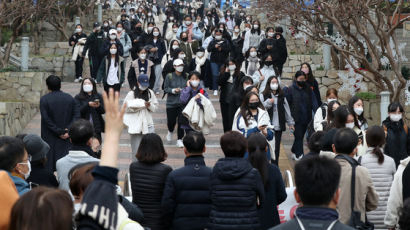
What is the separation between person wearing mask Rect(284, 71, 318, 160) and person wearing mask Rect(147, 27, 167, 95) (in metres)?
5.89

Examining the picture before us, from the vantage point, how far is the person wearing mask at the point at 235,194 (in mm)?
6391

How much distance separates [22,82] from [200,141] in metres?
12.1

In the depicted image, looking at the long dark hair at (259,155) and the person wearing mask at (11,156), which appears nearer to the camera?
the person wearing mask at (11,156)

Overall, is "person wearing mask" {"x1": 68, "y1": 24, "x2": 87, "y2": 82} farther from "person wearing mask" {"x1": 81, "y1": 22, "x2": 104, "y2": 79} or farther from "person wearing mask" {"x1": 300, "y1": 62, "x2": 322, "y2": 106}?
"person wearing mask" {"x1": 300, "y1": 62, "x2": 322, "y2": 106}

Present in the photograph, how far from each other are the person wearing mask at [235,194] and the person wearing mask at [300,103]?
6870 mm

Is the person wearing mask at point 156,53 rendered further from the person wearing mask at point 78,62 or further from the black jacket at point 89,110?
the black jacket at point 89,110

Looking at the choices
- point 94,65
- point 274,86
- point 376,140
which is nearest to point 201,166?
point 376,140

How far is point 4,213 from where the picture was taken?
14.5 ft

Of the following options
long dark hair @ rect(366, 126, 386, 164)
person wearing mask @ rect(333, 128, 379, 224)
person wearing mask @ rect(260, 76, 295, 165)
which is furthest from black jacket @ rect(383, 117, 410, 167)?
person wearing mask @ rect(333, 128, 379, 224)

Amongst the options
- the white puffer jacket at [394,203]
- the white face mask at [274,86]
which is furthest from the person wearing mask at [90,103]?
the white puffer jacket at [394,203]

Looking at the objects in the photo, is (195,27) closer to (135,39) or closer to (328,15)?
(135,39)

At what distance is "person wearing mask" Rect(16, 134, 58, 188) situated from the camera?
693 centimetres

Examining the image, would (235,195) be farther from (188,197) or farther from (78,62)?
(78,62)

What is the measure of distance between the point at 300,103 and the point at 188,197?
6.76 metres
